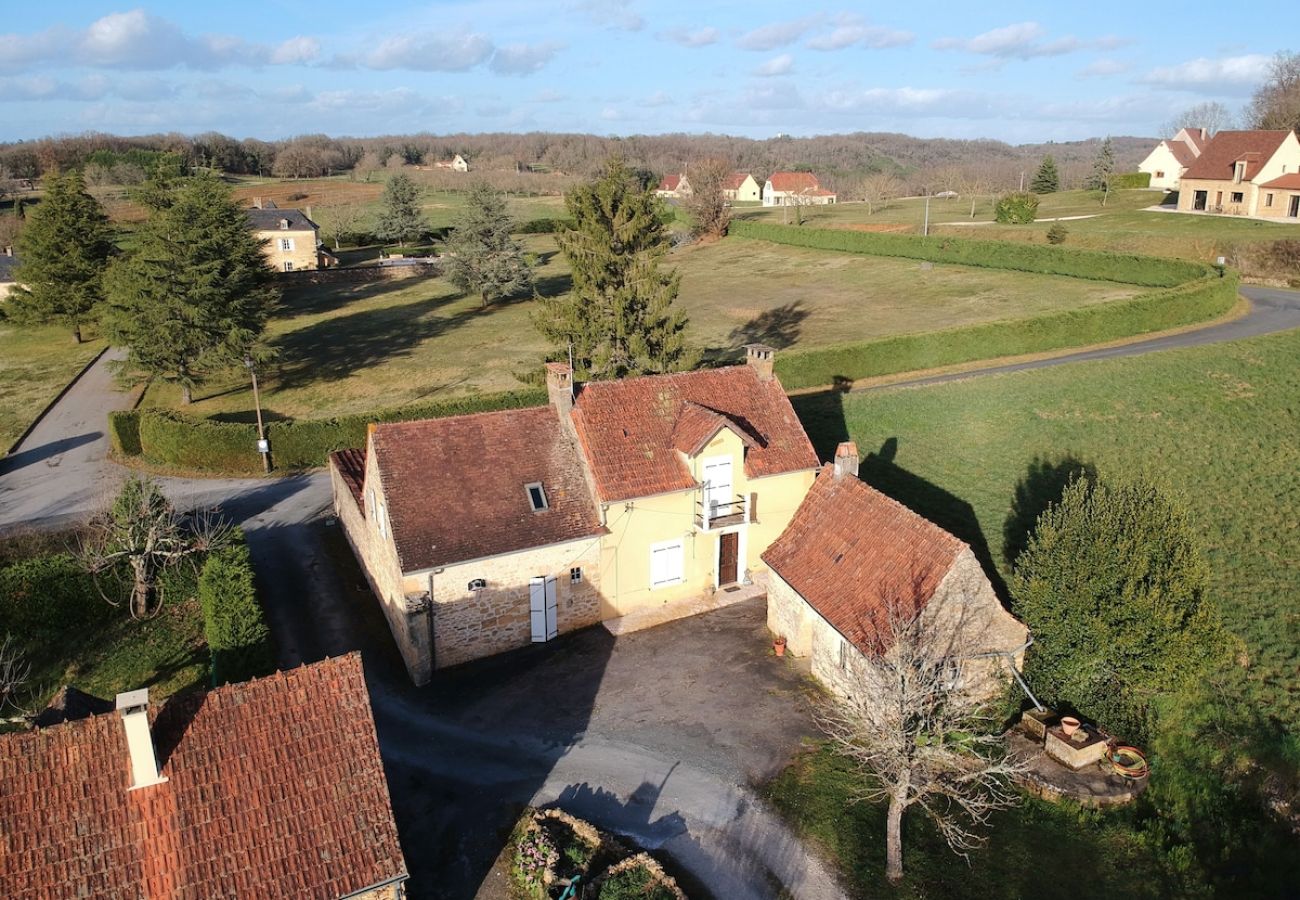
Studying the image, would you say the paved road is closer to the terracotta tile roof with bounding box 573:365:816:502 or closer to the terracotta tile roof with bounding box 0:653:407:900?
the terracotta tile roof with bounding box 0:653:407:900

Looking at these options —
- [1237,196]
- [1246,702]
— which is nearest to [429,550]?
[1246,702]

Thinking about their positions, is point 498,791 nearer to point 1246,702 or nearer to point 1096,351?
point 1246,702

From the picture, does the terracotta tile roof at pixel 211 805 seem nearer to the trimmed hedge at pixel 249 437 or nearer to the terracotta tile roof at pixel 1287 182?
the trimmed hedge at pixel 249 437

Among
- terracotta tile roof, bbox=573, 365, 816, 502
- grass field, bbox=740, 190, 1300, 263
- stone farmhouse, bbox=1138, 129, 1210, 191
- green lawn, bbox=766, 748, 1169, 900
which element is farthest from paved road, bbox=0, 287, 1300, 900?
stone farmhouse, bbox=1138, 129, 1210, 191

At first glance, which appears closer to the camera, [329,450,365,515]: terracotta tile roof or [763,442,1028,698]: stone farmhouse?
[763,442,1028,698]: stone farmhouse

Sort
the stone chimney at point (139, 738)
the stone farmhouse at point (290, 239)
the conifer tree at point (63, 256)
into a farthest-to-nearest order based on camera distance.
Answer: the stone farmhouse at point (290, 239)
the conifer tree at point (63, 256)
the stone chimney at point (139, 738)

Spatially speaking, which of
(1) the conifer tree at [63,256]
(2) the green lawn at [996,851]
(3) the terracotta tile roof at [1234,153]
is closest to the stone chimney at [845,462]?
(2) the green lawn at [996,851]

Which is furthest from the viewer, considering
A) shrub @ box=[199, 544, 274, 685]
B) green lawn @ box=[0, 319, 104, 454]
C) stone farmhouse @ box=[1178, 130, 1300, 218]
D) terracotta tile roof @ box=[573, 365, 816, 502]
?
stone farmhouse @ box=[1178, 130, 1300, 218]

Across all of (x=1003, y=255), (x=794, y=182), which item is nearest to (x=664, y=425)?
(x=1003, y=255)

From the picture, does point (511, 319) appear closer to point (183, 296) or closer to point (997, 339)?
point (183, 296)
